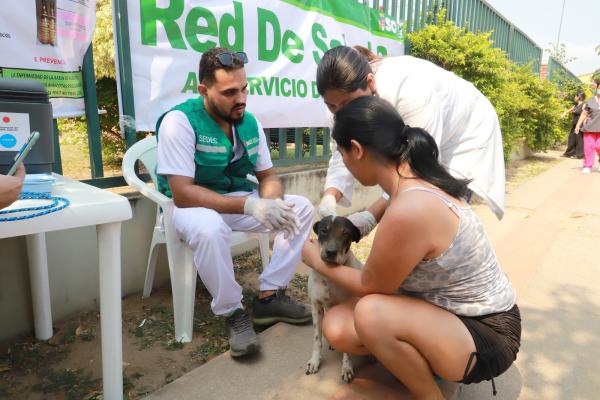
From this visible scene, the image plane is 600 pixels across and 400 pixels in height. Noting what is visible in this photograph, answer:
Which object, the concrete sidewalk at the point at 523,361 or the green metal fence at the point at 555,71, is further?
the green metal fence at the point at 555,71

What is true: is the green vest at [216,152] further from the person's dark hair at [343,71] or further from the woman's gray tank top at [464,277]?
the woman's gray tank top at [464,277]

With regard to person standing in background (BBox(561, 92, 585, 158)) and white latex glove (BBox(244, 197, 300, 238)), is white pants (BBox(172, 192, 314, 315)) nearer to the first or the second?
white latex glove (BBox(244, 197, 300, 238))

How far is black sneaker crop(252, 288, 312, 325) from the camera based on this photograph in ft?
8.39

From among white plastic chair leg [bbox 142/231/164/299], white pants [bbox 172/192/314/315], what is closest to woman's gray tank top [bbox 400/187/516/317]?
white pants [bbox 172/192/314/315]

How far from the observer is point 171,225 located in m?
2.38

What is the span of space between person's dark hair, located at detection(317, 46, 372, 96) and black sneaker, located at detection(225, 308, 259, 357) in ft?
4.09

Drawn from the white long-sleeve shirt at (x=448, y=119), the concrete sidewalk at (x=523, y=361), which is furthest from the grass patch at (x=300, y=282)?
the white long-sleeve shirt at (x=448, y=119)

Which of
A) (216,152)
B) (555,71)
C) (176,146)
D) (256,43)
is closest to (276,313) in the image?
(216,152)

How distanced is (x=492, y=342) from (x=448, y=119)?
124cm

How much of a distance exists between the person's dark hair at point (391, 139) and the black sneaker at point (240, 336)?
115cm

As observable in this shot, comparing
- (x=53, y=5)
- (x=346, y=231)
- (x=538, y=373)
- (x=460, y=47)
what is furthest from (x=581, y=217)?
(x=53, y=5)

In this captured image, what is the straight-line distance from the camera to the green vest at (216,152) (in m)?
2.47

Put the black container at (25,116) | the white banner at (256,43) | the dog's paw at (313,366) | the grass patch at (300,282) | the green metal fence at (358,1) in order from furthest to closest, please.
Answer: the grass patch at (300,282)
the white banner at (256,43)
the green metal fence at (358,1)
the dog's paw at (313,366)
the black container at (25,116)

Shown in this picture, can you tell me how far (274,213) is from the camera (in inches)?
91.5
